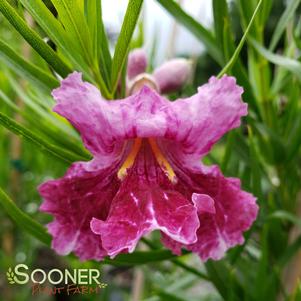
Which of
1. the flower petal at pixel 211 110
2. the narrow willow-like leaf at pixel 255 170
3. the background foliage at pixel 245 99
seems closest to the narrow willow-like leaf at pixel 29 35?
the background foliage at pixel 245 99

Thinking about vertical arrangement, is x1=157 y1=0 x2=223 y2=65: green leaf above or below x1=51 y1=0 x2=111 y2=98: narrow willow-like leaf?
below

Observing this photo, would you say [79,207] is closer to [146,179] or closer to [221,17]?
[146,179]

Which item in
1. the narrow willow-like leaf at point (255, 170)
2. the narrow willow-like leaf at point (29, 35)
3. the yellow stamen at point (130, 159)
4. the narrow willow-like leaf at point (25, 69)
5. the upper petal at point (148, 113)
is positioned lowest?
the narrow willow-like leaf at point (255, 170)

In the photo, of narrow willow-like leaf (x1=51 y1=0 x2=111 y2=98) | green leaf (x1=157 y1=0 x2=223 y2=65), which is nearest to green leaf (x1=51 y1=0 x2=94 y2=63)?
narrow willow-like leaf (x1=51 y1=0 x2=111 y2=98)

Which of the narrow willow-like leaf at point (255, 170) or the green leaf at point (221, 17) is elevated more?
the green leaf at point (221, 17)

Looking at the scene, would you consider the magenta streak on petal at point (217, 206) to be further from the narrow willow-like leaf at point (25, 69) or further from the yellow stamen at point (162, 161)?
→ the narrow willow-like leaf at point (25, 69)

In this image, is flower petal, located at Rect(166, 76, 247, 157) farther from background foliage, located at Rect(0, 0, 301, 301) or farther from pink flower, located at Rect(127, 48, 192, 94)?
pink flower, located at Rect(127, 48, 192, 94)

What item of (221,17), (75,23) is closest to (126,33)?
(75,23)
